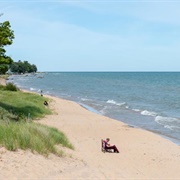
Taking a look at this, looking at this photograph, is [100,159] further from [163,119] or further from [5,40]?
[163,119]

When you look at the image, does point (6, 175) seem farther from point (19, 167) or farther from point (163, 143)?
point (163, 143)

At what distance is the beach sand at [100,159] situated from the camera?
31.8ft

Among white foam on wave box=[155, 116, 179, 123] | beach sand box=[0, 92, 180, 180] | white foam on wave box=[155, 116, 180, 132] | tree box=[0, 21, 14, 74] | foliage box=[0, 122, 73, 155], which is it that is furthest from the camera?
white foam on wave box=[155, 116, 179, 123]

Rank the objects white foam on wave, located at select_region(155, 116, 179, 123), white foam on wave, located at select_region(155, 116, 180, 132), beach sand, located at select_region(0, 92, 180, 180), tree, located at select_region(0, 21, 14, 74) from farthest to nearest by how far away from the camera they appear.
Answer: white foam on wave, located at select_region(155, 116, 179, 123) → white foam on wave, located at select_region(155, 116, 180, 132) → tree, located at select_region(0, 21, 14, 74) → beach sand, located at select_region(0, 92, 180, 180)

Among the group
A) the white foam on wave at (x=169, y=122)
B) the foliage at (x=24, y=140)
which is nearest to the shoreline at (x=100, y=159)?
the foliage at (x=24, y=140)

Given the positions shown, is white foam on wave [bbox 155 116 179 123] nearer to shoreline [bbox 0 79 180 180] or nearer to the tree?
shoreline [bbox 0 79 180 180]

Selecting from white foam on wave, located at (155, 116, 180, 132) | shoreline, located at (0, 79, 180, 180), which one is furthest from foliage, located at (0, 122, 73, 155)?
white foam on wave, located at (155, 116, 180, 132)

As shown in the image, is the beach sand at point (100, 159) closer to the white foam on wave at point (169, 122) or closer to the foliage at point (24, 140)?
the foliage at point (24, 140)

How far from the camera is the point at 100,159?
45.0 ft

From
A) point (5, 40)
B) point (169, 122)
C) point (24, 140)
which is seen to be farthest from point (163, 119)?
point (24, 140)

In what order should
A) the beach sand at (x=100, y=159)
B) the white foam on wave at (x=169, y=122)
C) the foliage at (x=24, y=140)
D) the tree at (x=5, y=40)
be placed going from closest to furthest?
1. the beach sand at (x=100, y=159)
2. the foliage at (x=24, y=140)
3. the tree at (x=5, y=40)
4. the white foam on wave at (x=169, y=122)

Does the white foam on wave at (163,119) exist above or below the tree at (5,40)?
below

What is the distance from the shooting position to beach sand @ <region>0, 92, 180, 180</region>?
970cm

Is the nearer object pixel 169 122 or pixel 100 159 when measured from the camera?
pixel 100 159
